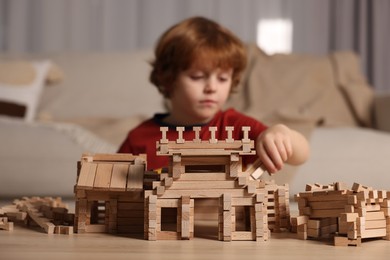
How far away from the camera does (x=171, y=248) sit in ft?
2.61

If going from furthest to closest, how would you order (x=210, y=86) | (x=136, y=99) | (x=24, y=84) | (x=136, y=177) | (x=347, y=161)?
(x=136, y=99), (x=24, y=84), (x=347, y=161), (x=210, y=86), (x=136, y=177)

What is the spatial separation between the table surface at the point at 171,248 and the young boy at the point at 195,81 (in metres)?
0.38

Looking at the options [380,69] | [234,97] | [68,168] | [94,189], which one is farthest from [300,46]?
[94,189]

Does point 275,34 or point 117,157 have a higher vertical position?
point 275,34

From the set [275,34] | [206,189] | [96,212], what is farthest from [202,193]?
[275,34]

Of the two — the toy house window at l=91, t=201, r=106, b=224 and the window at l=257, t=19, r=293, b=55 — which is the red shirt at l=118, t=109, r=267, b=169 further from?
the window at l=257, t=19, r=293, b=55

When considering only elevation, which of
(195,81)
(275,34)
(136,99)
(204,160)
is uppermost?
(275,34)

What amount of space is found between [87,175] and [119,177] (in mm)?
48

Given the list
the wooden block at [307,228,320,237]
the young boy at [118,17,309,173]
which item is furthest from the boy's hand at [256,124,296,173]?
the young boy at [118,17,309,173]

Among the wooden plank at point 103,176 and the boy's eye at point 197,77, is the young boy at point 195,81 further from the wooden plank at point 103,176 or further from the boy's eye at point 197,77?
the wooden plank at point 103,176

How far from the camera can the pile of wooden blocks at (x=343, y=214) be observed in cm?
83

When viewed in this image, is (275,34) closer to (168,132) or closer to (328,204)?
(168,132)

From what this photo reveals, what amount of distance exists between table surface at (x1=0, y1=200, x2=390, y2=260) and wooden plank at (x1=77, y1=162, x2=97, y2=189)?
0.23 feet

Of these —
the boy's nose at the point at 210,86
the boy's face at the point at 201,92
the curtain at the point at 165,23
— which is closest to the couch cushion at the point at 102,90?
the curtain at the point at 165,23
